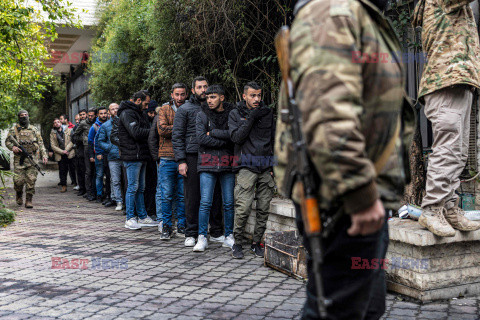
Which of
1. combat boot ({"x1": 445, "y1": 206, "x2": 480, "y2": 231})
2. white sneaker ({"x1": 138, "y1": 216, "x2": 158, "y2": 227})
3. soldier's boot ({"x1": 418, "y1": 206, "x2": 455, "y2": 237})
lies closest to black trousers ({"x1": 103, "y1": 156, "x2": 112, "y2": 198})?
white sneaker ({"x1": 138, "y1": 216, "x2": 158, "y2": 227})

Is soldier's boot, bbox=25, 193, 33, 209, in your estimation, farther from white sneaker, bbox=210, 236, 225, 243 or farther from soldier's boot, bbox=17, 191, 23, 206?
white sneaker, bbox=210, 236, 225, 243

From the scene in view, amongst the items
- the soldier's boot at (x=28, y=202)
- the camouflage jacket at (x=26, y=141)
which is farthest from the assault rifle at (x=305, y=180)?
the camouflage jacket at (x=26, y=141)

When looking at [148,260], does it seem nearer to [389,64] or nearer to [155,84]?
[389,64]

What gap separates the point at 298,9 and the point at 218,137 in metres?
4.66

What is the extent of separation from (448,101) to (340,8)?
2.81 metres

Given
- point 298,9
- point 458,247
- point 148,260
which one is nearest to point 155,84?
point 148,260

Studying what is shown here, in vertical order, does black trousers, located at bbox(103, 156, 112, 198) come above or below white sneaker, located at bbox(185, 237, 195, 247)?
above

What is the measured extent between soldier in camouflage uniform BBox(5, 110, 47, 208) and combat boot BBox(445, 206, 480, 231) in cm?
992

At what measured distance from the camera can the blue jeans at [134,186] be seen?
8.70 metres

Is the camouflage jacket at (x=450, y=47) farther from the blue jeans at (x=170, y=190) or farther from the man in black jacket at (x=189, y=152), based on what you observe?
the blue jeans at (x=170, y=190)

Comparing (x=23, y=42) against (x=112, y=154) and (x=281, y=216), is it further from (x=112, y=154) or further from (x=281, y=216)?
(x=281, y=216)

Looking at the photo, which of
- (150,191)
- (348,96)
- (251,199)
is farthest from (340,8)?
(150,191)

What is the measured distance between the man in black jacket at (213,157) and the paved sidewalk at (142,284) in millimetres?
476

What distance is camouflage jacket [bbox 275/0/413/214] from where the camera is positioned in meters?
1.87
